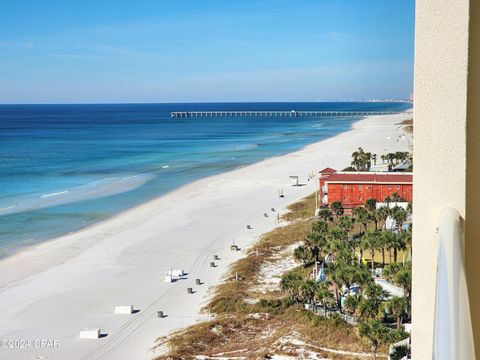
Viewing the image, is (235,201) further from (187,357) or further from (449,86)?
(449,86)

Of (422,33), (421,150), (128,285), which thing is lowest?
(128,285)

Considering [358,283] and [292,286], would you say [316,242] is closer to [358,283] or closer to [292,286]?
[292,286]

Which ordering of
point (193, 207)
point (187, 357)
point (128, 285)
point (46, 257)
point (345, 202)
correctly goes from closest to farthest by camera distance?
point (187, 357), point (128, 285), point (46, 257), point (345, 202), point (193, 207)

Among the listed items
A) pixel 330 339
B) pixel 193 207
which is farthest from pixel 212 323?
pixel 193 207

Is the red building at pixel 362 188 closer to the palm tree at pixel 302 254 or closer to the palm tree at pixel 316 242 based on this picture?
the palm tree at pixel 316 242

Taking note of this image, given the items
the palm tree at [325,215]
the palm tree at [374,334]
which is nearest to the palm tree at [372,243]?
the palm tree at [374,334]
